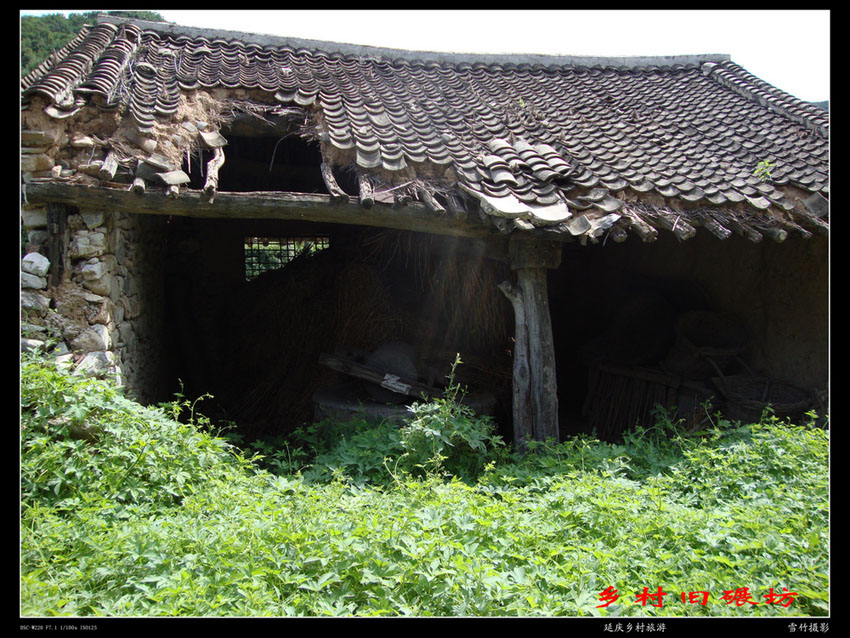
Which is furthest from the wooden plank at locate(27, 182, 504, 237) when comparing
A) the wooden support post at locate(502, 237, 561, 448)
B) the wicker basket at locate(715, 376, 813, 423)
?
the wicker basket at locate(715, 376, 813, 423)

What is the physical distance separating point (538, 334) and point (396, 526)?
277 cm

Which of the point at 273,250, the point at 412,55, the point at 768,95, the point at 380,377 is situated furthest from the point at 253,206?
the point at 768,95

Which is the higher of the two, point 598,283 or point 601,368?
point 598,283

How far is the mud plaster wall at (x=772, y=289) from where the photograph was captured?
20.1 ft

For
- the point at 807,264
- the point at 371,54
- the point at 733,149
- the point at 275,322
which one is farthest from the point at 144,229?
the point at 807,264

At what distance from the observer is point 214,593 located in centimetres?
271

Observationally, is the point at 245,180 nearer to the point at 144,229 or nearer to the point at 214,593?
the point at 144,229

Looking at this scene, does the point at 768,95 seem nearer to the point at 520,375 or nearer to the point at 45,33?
the point at 520,375

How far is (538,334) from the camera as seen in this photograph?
5.48 metres

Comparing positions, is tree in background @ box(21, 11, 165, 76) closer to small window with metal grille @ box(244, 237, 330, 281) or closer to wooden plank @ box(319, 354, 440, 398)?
small window with metal grille @ box(244, 237, 330, 281)

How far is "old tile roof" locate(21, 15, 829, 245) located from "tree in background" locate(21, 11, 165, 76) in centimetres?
531

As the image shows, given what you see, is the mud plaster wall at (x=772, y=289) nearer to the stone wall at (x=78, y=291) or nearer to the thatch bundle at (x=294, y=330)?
the thatch bundle at (x=294, y=330)

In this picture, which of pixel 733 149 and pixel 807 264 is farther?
pixel 733 149
